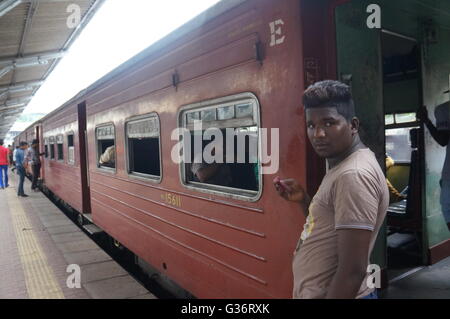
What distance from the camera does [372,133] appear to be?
2.31 metres

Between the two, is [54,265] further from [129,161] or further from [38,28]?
[38,28]

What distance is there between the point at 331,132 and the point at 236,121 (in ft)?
3.78

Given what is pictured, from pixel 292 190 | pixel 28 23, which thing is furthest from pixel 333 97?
pixel 28 23

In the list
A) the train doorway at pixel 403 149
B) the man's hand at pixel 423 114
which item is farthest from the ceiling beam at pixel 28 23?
the man's hand at pixel 423 114

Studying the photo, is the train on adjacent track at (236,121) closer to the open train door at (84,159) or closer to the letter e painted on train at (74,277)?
the letter e painted on train at (74,277)

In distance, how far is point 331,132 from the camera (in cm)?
138

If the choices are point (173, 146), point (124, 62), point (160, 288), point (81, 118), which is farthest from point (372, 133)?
point (81, 118)

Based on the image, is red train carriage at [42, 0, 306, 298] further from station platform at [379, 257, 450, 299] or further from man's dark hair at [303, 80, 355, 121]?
station platform at [379, 257, 450, 299]

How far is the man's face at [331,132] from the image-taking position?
1.37m

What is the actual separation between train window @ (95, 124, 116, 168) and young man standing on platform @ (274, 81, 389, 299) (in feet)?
13.6

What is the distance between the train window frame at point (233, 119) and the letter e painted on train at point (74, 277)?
194 cm

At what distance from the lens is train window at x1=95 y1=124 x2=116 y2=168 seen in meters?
5.31

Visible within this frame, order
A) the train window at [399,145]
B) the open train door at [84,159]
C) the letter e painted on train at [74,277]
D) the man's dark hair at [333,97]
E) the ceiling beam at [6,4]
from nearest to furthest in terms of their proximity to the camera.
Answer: the man's dark hair at [333,97]
the letter e painted on train at [74,277]
the train window at [399,145]
the ceiling beam at [6,4]
the open train door at [84,159]
